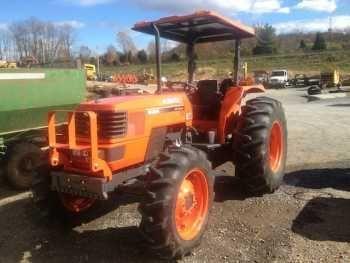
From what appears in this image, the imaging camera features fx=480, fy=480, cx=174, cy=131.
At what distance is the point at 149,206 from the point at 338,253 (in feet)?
6.46

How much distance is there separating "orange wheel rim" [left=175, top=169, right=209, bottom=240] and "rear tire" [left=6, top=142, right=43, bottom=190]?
12.1 ft

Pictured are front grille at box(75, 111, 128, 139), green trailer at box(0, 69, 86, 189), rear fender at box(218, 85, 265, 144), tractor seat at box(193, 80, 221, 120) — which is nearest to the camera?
front grille at box(75, 111, 128, 139)

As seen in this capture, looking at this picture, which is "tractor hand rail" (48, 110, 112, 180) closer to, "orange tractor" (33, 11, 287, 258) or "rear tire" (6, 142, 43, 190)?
"orange tractor" (33, 11, 287, 258)

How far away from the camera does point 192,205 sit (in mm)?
5207

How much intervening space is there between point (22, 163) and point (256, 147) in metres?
4.06

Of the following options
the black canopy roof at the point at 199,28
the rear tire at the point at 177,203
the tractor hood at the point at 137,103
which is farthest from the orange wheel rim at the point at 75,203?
the black canopy roof at the point at 199,28

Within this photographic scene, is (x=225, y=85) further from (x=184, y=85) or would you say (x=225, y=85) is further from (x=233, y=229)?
(x=233, y=229)

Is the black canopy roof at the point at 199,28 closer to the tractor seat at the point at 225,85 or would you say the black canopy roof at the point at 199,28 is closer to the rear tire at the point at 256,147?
the tractor seat at the point at 225,85

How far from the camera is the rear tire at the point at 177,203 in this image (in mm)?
4543

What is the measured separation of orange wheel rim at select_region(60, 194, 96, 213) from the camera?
18.7ft

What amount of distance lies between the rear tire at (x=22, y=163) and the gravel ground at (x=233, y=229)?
0.26 m

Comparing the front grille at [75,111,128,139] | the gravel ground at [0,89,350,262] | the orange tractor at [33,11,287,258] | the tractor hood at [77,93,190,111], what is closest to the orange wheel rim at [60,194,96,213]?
the orange tractor at [33,11,287,258]

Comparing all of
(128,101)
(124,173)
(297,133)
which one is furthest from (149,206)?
(297,133)

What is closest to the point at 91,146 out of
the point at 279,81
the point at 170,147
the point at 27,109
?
the point at 170,147
